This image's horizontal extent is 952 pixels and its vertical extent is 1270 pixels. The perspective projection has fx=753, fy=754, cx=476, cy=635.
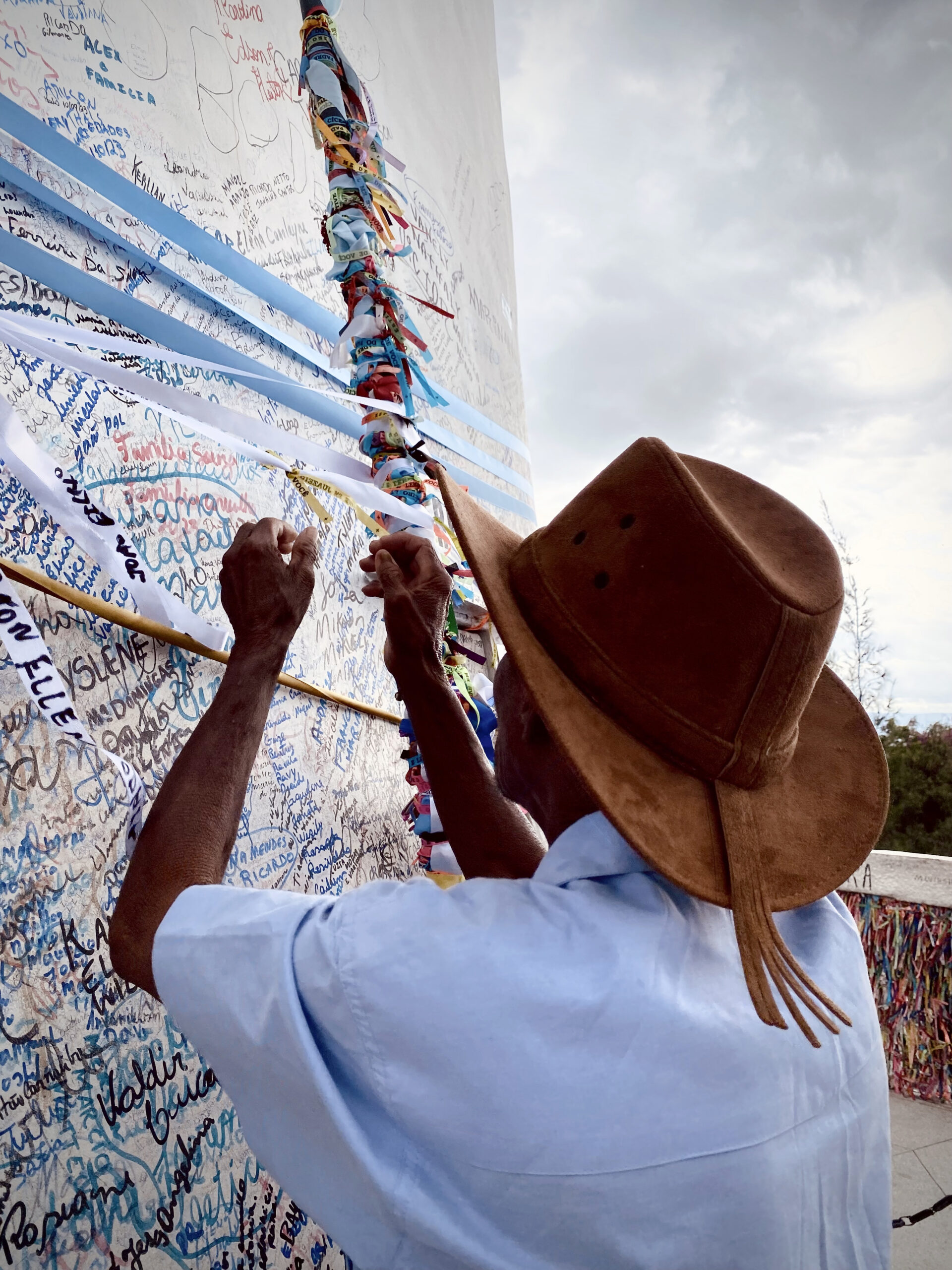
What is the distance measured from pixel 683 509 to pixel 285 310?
1531 mm

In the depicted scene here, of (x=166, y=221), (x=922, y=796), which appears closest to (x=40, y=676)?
(x=166, y=221)

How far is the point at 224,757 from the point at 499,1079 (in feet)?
1.82

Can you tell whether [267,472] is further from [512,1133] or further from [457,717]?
[512,1133]

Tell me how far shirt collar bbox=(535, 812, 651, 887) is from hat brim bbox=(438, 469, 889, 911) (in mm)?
66

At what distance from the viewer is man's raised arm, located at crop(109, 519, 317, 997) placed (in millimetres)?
885

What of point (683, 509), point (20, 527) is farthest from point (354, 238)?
point (683, 509)

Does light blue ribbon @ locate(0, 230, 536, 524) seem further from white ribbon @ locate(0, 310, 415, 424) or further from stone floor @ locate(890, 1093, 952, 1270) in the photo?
stone floor @ locate(890, 1093, 952, 1270)

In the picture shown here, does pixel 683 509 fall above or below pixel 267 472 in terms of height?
below

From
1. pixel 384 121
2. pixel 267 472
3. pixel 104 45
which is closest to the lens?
pixel 104 45

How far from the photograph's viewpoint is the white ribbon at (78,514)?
3.77ft

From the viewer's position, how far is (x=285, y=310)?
2004mm

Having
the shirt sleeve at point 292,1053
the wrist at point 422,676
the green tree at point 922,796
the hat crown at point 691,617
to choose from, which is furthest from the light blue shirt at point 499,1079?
the green tree at point 922,796

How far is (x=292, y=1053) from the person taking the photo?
745 millimetres

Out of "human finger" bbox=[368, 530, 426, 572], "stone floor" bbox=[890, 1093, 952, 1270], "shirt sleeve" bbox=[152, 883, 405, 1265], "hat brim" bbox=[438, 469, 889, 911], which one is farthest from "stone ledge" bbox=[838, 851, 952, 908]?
"shirt sleeve" bbox=[152, 883, 405, 1265]
